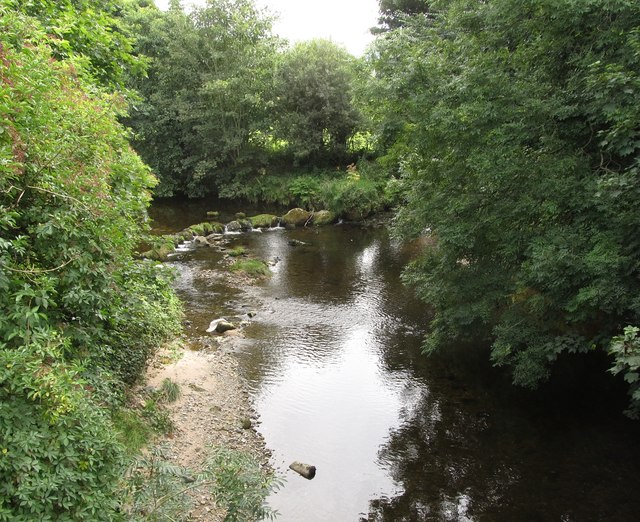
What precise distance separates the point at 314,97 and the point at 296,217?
901 centimetres

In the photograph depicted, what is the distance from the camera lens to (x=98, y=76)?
980 centimetres

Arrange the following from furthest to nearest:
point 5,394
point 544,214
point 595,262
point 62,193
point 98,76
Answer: point 98,76 < point 544,214 < point 595,262 < point 62,193 < point 5,394

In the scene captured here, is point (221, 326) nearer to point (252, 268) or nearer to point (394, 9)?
point (252, 268)

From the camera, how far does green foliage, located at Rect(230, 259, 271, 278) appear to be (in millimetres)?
19969

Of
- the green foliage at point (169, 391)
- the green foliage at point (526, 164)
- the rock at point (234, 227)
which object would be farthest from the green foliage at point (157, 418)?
the rock at point (234, 227)

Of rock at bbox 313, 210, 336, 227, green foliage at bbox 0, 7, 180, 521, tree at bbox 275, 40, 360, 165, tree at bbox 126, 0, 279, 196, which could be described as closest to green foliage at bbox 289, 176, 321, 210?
rock at bbox 313, 210, 336, 227

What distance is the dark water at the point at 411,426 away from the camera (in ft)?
26.2

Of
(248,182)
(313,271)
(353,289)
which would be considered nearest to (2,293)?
(353,289)

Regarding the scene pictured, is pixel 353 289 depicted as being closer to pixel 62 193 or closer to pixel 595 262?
pixel 595 262

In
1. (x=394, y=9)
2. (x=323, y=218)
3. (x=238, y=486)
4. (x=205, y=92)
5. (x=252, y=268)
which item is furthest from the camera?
(x=394, y=9)

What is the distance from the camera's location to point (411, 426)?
33.0 ft

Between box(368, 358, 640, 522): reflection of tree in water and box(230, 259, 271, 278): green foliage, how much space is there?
35.2 feet

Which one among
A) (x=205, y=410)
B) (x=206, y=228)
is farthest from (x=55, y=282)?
(x=206, y=228)

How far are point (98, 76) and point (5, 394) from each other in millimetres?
7923
